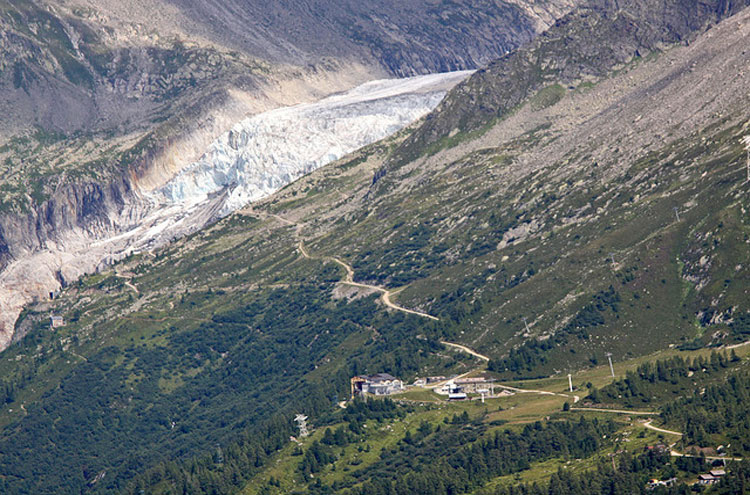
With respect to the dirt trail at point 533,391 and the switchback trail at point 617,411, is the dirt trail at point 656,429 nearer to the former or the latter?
the switchback trail at point 617,411

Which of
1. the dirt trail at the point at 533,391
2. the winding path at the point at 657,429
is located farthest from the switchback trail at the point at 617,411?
the dirt trail at the point at 533,391

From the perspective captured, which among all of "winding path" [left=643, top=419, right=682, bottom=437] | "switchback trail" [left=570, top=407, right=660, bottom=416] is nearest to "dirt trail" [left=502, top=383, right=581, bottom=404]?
"switchback trail" [left=570, top=407, right=660, bottom=416]

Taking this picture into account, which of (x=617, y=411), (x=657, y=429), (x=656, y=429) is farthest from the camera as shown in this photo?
(x=617, y=411)

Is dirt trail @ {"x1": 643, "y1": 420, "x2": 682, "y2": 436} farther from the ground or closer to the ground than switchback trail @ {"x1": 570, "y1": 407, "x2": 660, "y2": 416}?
farther from the ground

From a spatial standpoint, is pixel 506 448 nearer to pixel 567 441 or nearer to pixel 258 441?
pixel 567 441

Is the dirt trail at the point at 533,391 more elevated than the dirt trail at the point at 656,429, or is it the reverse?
the dirt trail at the point at 656,429

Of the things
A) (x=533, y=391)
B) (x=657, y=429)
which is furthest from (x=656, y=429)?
(x=533, y=391)

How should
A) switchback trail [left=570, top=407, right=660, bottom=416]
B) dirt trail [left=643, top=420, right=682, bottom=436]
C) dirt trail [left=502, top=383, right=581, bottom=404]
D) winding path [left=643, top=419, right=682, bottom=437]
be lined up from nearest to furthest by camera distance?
1. winding path [left=643, top=419, right=682, bottom=437]
2. dirt trail [left=643, top=420, right=682, bottom=436]
3. switchback trail [left=570, top=407, right=660, bottom=416]
4. dirt trail [left=502, top=383, right=581, bottom=404]

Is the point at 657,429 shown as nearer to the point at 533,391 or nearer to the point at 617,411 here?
the point at 617,411

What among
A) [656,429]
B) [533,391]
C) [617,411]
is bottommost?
[533,391]

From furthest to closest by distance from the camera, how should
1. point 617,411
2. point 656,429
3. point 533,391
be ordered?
point 533,391 < point 617,411 < point 656,429

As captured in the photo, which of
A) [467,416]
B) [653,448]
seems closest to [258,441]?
[467,416]

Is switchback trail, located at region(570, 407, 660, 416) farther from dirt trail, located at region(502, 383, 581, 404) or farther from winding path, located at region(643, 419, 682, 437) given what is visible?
dirt trail, located at region(502, 383, 581, 404)
